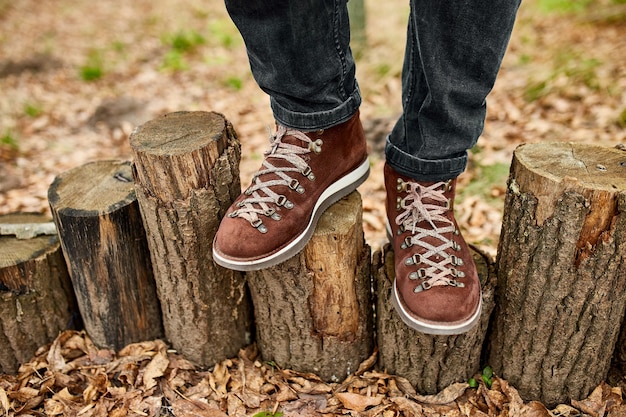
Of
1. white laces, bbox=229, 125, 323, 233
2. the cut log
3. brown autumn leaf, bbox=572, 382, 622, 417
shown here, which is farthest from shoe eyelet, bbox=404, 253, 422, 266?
the cut log

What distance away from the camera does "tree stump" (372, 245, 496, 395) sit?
2041mm

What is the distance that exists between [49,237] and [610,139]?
10.8 ft

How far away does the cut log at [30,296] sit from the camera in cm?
221

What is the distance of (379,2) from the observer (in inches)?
276

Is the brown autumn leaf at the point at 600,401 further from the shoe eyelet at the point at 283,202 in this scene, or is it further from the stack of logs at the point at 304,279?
the shoe eyelet at the point at 283,202

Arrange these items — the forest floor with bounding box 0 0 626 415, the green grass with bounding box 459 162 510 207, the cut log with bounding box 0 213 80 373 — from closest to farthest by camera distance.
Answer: the cut log with bounding box 0 213 80 373 < the green grass with bounding box 459 162 510 207 < the forest floor with bounding box 0 0 626 415

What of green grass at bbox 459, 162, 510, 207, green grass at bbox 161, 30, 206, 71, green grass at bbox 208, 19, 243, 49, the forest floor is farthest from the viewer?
green grass at bbox 208, 19, 243, 49

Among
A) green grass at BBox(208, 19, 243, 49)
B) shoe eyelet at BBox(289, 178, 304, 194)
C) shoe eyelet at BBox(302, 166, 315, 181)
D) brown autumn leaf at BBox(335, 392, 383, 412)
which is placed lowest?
brown autumn leaf at BBox(335, 392, 383, 412)

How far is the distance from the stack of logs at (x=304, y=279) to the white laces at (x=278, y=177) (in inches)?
6.2

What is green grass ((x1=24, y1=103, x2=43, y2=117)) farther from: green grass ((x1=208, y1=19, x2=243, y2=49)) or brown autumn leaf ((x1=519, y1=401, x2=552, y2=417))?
brown autumn leaf ((x1=519, y1=401, x2=552, y2=417))

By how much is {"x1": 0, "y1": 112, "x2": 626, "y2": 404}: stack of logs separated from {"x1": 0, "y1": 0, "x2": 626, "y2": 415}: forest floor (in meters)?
0.14

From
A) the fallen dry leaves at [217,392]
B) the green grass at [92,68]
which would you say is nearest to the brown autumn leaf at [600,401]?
the fallen dry leaves at [217,392]

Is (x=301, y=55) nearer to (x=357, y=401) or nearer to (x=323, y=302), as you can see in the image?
(x=323, y=302)

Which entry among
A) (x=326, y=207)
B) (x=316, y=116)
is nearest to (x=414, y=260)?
(x=326, y=207)
